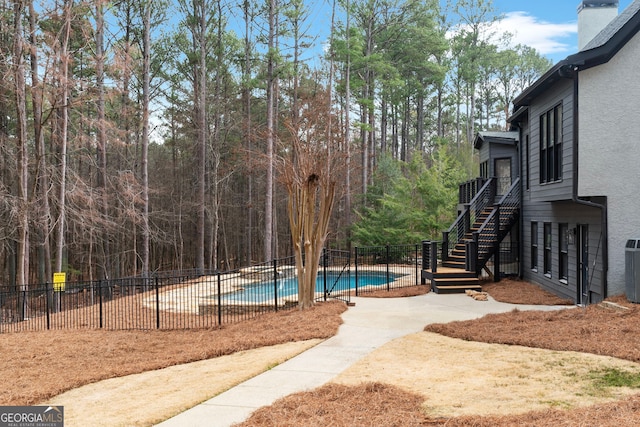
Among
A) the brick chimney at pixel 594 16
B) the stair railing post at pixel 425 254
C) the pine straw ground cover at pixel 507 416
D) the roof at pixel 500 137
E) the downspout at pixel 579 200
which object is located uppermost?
the brick chimney at pixel 594 16

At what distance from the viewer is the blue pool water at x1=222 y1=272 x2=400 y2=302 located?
666 inches

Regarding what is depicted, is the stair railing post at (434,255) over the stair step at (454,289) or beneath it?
over

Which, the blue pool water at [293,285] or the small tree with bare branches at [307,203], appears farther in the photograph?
the blue pool water at [293,285]

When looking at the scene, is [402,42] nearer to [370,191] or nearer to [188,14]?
[370,191]

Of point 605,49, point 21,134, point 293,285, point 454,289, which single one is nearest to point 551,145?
point 605,49

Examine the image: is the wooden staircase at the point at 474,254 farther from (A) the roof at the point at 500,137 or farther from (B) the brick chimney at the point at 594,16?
(B) the brick chimney at the point at 594,16

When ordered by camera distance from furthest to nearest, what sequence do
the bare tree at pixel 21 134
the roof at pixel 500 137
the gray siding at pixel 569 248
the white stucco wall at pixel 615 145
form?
the roof at pixel 500 137 < the bare tree at pixel 21 134 < the gray siding at pixel 569 248 < the white stucco wall at pixel 615 145

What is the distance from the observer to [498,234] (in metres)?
17.6

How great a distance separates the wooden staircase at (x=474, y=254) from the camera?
16.2 meters

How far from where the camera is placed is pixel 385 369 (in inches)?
296

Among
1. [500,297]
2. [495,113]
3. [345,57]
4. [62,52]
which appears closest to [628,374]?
[500,297]

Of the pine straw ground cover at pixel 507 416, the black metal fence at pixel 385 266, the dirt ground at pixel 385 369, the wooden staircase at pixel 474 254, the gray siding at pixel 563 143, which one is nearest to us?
the pine straw ground cover at pixel 507 416

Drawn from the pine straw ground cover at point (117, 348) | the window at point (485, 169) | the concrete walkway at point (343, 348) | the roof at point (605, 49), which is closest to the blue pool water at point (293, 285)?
the concrete walkway at point (343, 348)

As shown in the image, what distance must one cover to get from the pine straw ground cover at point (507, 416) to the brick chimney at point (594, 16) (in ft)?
28.5
